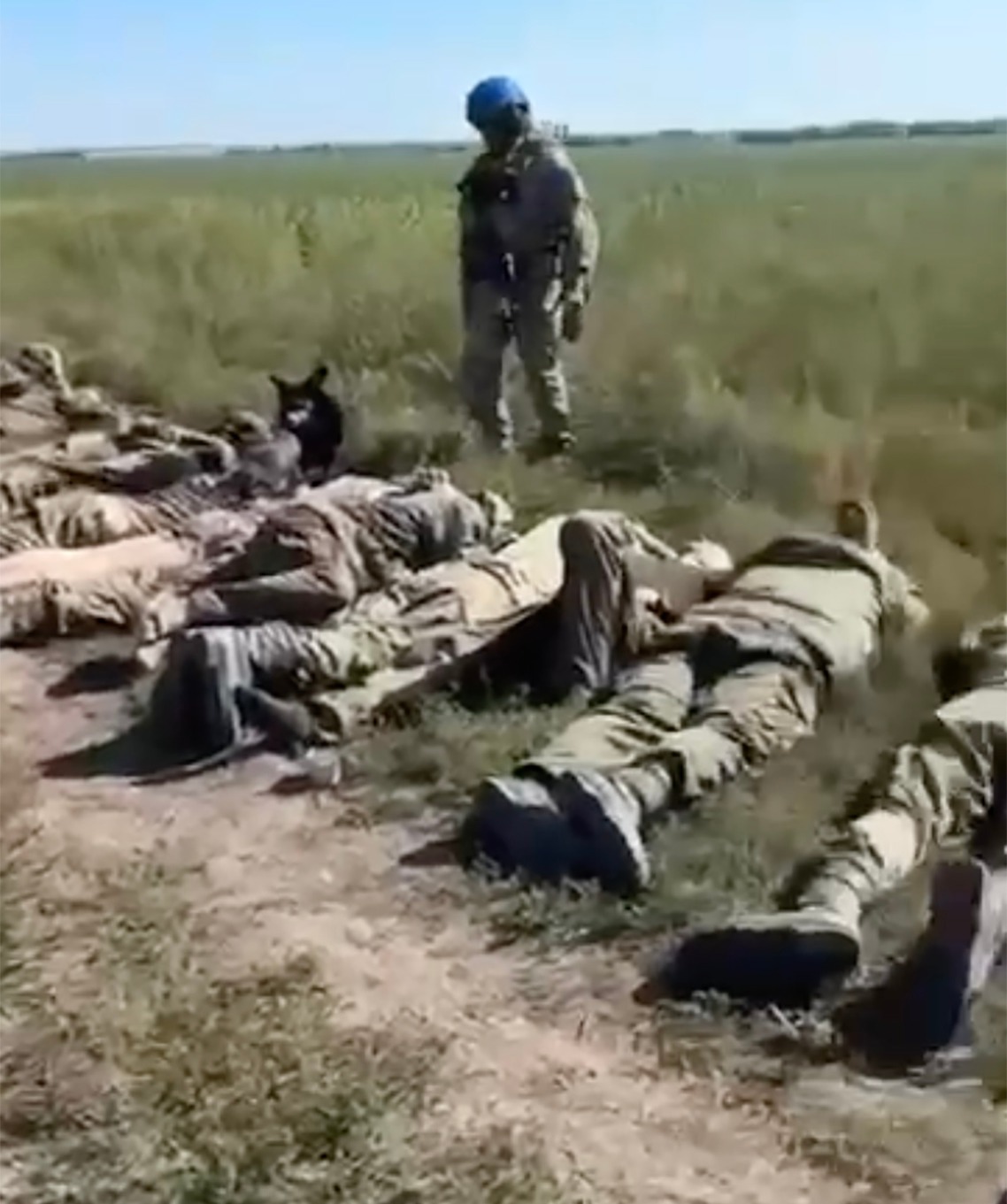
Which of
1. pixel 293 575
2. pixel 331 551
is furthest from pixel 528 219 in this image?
pixel 293 575

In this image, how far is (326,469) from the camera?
8500 millimetres

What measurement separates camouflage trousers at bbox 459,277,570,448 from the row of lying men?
167cm

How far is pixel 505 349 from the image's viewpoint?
30.2 ft

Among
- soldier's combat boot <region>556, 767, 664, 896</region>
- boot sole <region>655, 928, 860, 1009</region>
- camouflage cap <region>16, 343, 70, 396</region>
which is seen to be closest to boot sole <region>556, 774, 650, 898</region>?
soldier's combat boot <region>556, 767, 664, 896</region>

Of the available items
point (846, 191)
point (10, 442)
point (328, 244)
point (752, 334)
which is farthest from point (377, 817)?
point (846, 191)

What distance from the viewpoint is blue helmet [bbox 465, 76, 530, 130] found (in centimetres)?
853

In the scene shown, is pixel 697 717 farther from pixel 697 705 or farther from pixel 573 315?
pixel 573 315

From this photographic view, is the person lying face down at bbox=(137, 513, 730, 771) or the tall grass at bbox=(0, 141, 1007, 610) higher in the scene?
the person lying face down at bbox=(137, 513, 730, 771)

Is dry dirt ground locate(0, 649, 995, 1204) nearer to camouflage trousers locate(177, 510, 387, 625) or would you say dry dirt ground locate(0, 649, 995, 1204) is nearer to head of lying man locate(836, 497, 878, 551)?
camouflage trousers locate(177, 510, 387, 625)

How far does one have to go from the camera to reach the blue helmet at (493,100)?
8531mm

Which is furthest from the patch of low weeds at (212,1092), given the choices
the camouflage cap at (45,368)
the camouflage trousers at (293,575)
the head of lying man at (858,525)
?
the camouflage cap at (45,368)

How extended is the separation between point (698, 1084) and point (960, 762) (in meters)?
1.47

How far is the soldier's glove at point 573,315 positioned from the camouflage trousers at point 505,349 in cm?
4

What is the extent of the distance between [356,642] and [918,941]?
2250 mm
